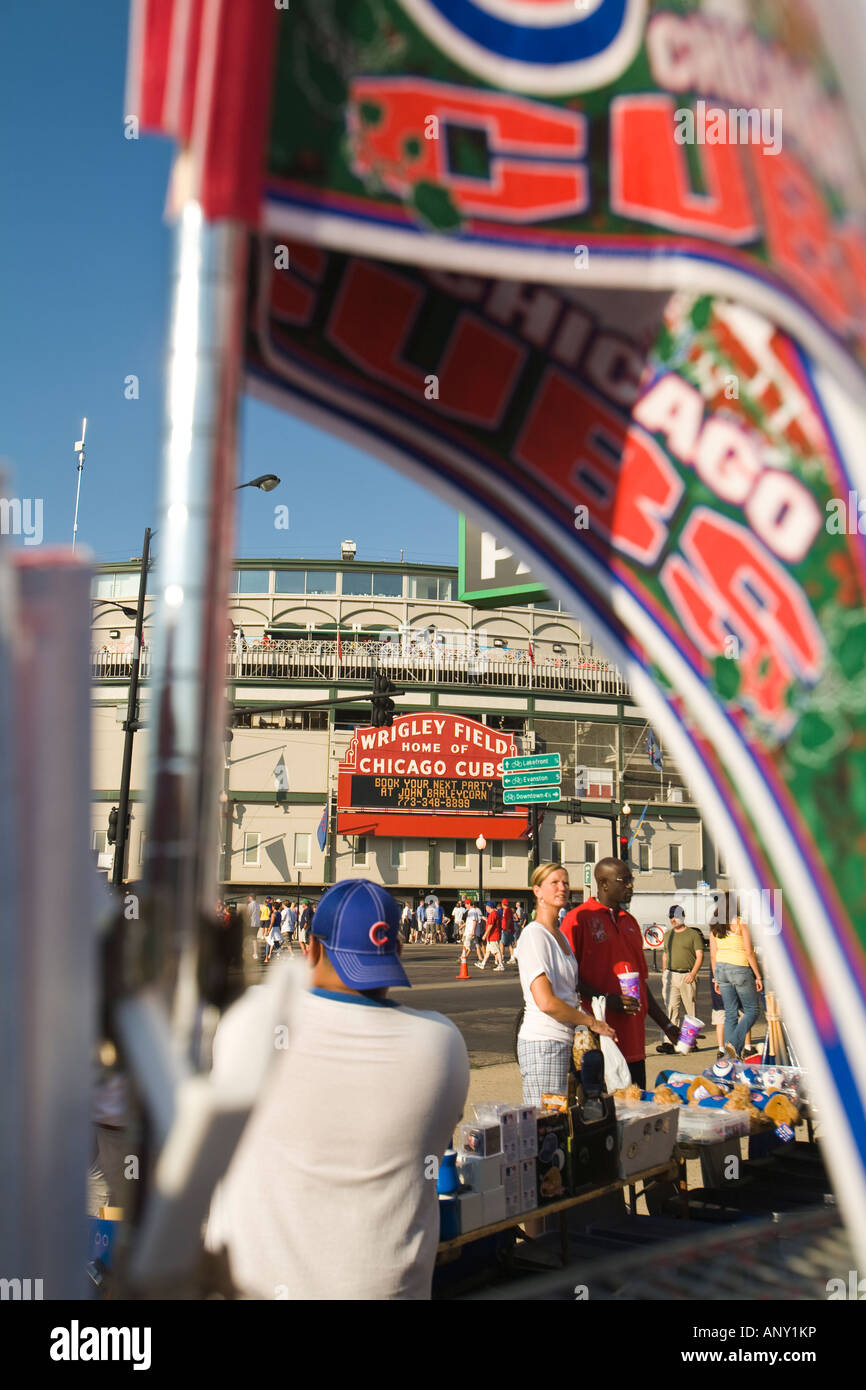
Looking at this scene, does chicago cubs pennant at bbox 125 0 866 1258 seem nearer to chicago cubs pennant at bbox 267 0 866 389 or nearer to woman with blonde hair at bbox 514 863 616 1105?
chicago cubs pennant at bbox 267 0 866 389

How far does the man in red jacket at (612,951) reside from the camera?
622 centimetres

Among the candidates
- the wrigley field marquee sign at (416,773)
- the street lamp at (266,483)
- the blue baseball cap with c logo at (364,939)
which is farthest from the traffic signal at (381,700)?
the wrigley field marquee sign at (416,773)

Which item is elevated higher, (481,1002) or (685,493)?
(685,493)

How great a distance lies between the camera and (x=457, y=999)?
695 inches

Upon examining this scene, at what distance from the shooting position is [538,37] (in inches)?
78.5

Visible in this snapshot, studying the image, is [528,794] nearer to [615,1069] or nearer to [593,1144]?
[615,1069]

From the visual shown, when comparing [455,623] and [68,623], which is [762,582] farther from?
[455,623]

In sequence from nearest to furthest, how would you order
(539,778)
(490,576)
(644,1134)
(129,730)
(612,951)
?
(644,1134) → (612,951) → (490,576) → (129,730) → (539,778)

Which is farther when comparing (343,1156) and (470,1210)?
(470,1210)

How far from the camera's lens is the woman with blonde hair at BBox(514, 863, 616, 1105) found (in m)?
5.35

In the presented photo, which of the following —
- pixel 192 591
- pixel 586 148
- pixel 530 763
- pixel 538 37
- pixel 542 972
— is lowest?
pixel 542 972

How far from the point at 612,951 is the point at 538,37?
5058mm

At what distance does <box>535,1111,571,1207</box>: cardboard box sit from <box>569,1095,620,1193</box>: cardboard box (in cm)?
3

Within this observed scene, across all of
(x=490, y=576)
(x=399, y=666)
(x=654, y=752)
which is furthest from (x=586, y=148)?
(x=399, y=666)
